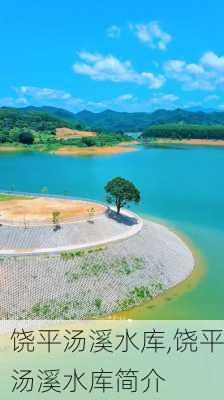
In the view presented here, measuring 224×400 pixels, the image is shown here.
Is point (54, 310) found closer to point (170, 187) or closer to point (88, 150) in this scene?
point (170, 187)

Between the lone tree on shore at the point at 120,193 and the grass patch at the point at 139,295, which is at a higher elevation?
the lone tree on shore at the point at 120,193

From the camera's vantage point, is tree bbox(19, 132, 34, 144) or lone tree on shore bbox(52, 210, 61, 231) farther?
tree bbox(19, 132, 34, 144)

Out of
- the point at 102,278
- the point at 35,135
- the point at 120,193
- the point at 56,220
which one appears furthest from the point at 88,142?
the point at 102,278

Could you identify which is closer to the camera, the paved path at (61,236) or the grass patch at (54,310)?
the grass patch at (54,310)

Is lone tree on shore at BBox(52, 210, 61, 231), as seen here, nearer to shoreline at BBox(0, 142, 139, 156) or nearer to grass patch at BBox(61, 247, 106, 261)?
grass patch at BBox(61, 247, 106, 261)

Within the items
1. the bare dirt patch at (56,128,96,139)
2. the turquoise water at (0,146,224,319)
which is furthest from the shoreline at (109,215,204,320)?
the bare dirt patch at (56,128,96,139)

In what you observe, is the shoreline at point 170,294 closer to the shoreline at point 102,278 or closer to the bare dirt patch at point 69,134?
the shoreline at point 102,278

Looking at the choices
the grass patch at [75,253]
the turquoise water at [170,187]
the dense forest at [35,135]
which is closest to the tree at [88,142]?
the dense forest at [35,135]
